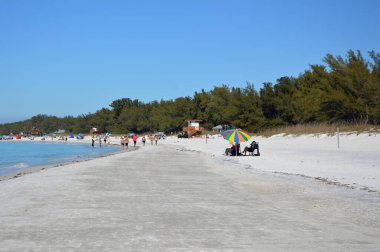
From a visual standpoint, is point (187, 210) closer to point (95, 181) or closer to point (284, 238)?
point (284, 238)

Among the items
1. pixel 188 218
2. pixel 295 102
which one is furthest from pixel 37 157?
pixel 188 218

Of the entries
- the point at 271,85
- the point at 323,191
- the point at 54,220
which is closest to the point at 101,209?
the point at 54,220

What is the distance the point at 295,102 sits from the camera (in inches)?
2192

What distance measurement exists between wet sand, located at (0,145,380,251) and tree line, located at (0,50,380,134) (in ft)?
101

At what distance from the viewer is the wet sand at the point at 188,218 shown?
5.42 m

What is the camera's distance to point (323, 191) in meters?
10.7

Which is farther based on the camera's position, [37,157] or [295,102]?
[295,102]

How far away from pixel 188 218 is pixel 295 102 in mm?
50558

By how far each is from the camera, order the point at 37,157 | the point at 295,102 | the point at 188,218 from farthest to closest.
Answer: the point at 295,102
the point at 37,157
the point at 188,218

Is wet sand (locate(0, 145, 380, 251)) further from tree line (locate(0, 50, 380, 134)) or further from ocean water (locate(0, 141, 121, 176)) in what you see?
tree line (locate(0, 50, 380, 134))

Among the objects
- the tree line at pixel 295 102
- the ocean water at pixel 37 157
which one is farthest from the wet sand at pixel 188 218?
the tree line at pixel 295 102

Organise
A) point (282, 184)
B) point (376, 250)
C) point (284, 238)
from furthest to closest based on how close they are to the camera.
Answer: point (282, 184)
point (284, 238)
point (376, 250)

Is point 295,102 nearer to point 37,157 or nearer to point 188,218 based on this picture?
point 37,157

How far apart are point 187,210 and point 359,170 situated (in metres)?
9.25
